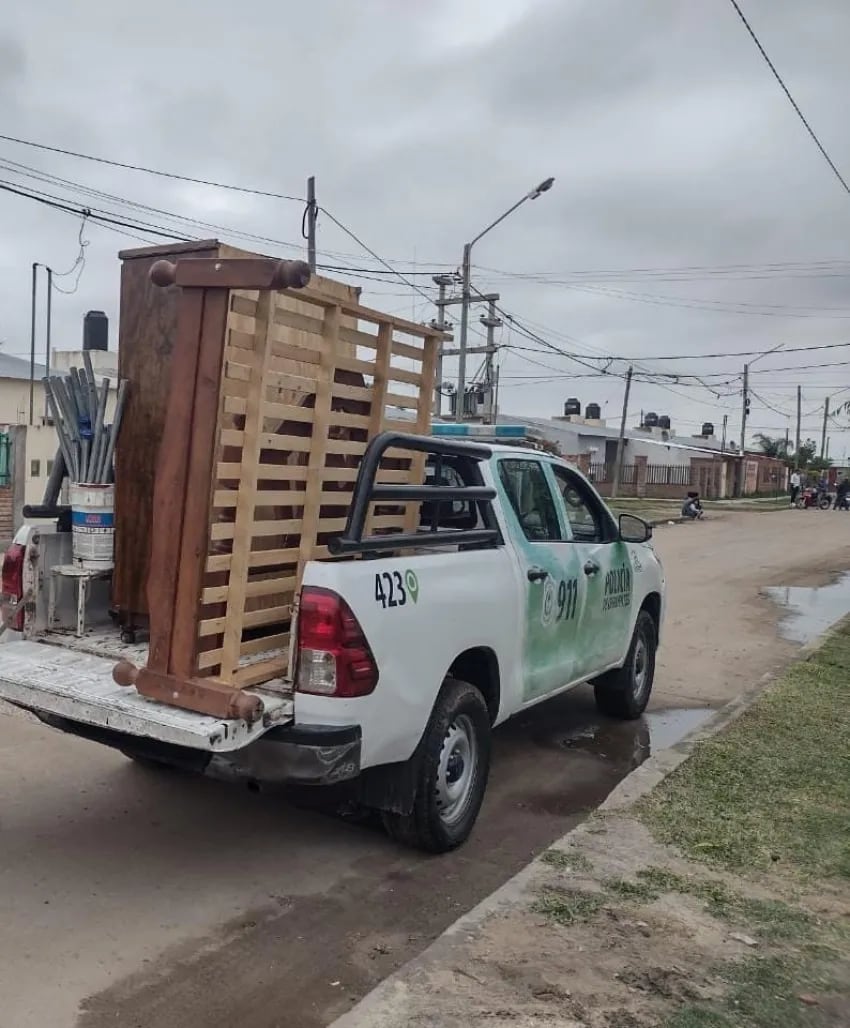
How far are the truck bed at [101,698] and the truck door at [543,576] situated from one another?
179 cm

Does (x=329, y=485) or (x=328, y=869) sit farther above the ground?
(x=329, y=485)

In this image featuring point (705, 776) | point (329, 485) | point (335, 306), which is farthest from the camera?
point (705, 776)

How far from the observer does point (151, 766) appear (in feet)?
17.8

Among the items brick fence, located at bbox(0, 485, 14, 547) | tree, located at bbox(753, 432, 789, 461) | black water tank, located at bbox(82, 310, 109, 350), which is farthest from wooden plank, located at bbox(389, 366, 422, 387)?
tree, located at bbox(753, 432, 789, 461)

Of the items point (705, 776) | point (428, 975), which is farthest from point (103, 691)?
point (705, 776)

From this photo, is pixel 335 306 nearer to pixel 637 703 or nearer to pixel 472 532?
pixel 472 532

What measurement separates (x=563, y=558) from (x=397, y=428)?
4.15 feet

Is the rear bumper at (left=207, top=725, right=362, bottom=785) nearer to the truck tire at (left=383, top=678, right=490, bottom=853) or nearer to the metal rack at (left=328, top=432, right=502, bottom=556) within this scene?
the truck tire at (left=383, top=678, right=490, bottom=853)

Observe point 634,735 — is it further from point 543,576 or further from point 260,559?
point 260,559

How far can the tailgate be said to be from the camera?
11.6 ft

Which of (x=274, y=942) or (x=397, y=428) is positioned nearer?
(x=274, y=942)

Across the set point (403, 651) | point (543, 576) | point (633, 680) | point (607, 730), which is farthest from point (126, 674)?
point (633, 680)

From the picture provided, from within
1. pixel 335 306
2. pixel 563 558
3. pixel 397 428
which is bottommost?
pixel 563 558

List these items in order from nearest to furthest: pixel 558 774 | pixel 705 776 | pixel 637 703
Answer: pixel 705 776 → pixel 558 774 → pixel 637 703
